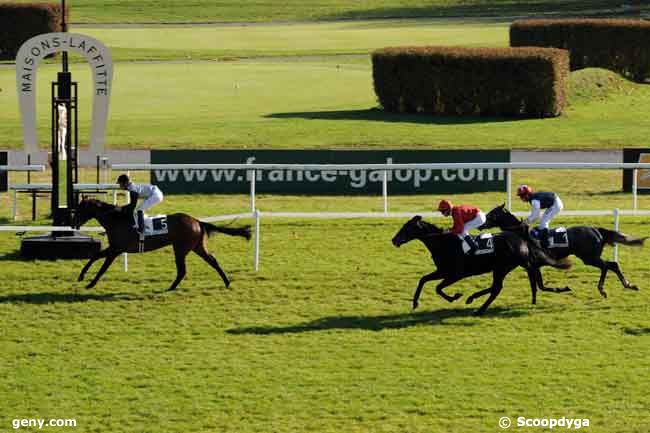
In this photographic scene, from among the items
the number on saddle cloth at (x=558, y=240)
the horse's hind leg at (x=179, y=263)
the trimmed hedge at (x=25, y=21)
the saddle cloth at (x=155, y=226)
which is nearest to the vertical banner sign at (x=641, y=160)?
the number on saddle cloth at (x=558, y=240)

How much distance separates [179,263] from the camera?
15.2 metres

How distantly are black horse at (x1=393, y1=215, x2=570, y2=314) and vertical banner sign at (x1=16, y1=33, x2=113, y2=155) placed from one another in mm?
5588

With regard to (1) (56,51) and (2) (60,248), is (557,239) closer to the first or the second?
(2) (60,248)

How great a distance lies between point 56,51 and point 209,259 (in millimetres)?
4455

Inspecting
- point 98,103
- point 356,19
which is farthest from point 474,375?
point 356,19

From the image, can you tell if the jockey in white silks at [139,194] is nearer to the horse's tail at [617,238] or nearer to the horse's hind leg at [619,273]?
the horse's tail at [617,238]

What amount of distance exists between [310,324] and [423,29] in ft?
129

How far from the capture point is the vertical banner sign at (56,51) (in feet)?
58.9

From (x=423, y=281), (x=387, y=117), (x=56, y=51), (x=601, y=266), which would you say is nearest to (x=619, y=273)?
(x=601, y=266)

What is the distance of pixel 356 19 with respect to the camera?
6162 cm

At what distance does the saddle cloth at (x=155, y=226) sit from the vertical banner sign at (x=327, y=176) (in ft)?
19.4

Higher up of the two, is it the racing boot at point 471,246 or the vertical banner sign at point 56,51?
the vertical banner sign at point 56,51

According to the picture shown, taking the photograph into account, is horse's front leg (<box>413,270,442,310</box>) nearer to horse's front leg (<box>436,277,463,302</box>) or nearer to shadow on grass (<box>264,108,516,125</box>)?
horse's front leg (<box>436,277,463,302</box>)

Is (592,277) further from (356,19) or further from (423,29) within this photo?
(356,19)
